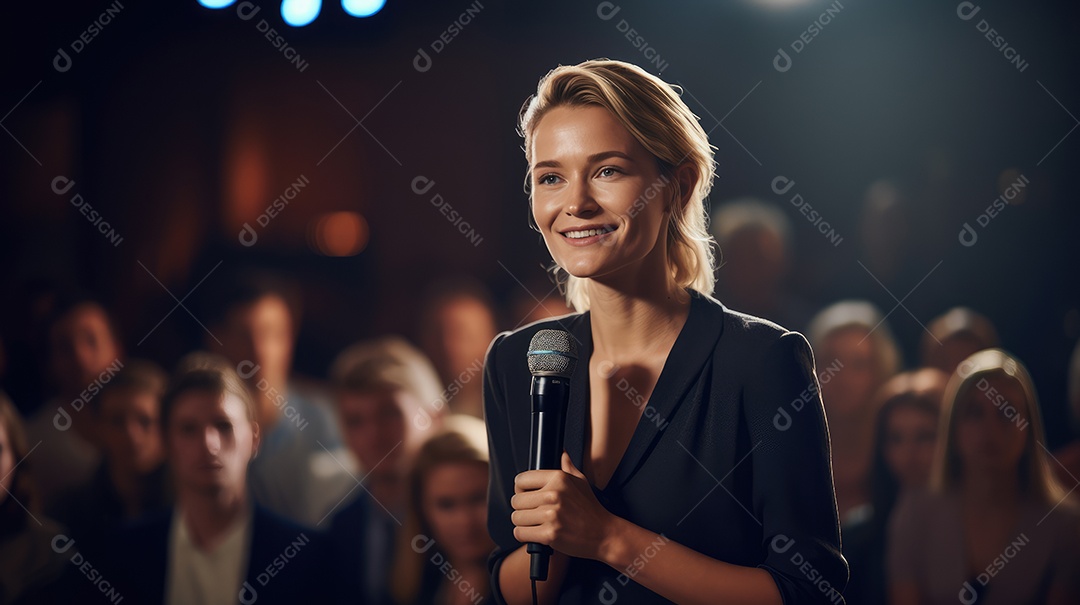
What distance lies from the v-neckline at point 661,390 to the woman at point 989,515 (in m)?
1.93

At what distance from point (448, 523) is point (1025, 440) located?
5.81 ft

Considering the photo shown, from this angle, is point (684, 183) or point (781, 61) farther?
point (781, 61)

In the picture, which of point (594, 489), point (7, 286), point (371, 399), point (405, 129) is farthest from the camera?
point (405, 129)

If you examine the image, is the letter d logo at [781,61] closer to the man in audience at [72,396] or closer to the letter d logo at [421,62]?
the letter d logo at [421,62]

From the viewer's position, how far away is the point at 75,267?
3434 mm

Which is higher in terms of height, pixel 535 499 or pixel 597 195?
pixel 597 195

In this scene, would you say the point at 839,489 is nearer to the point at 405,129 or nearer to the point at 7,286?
the point at 405,129

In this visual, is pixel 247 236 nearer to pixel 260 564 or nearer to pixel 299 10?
pixel 299 10

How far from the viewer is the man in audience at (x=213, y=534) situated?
272 cm

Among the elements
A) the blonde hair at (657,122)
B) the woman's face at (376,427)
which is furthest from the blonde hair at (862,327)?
the blonde hair at (657,122)

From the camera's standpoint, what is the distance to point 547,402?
1.16 metres

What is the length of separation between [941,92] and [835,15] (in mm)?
478

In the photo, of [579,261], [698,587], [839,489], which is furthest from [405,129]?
[698,587]

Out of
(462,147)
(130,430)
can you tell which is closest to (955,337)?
(462,147)
